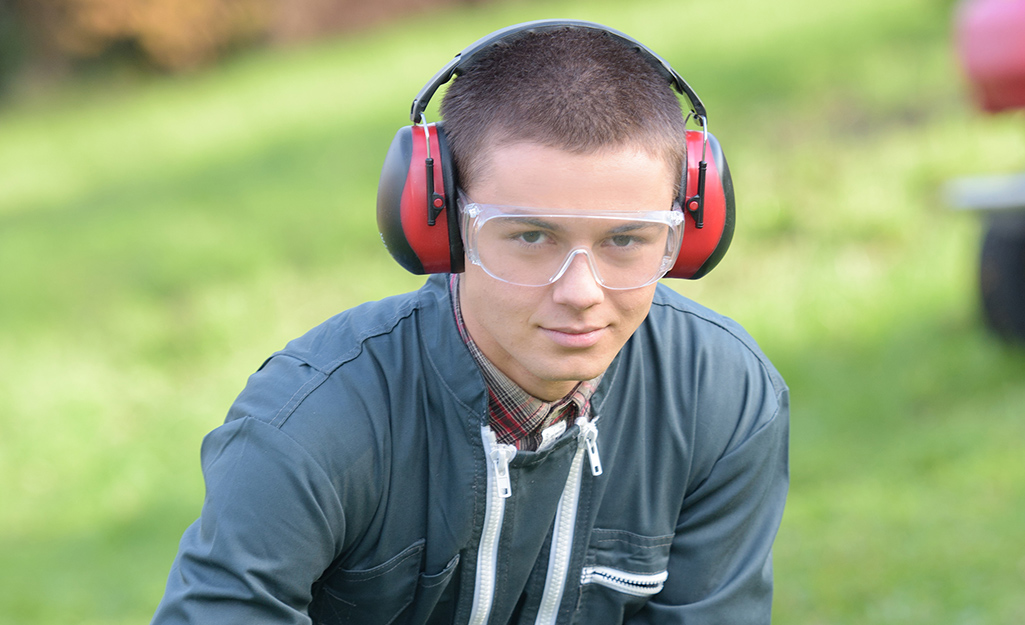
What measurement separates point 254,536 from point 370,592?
341mm

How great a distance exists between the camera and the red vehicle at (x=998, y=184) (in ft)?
13.7


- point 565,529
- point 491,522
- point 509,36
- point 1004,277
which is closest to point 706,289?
point 1004,277

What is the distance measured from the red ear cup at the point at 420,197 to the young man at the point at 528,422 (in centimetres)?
3

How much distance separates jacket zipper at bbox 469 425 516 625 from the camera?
6.73 feet

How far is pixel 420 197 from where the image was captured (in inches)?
79.2

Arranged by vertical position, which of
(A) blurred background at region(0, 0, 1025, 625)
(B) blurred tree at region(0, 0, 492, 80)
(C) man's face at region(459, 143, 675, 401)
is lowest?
(A) blurred background at region(0, 0, 1025, 625)

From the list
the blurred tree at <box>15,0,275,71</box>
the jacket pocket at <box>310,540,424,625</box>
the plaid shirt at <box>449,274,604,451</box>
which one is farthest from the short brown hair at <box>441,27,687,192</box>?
the blurred tree at <box>15,0,275,71</box>

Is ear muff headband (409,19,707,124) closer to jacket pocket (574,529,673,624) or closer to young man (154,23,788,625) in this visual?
young man (154,23,788,625)

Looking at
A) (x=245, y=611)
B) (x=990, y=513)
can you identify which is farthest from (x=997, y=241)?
(x=245, y=611)

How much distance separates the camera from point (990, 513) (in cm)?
405

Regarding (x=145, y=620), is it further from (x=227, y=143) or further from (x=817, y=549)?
(x=227, y=143)

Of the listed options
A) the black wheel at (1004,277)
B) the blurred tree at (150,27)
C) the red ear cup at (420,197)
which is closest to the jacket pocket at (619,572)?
the red ear cup at (420,197)

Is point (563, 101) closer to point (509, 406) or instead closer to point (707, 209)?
point (707, 209)

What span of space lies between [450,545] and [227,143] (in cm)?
908
